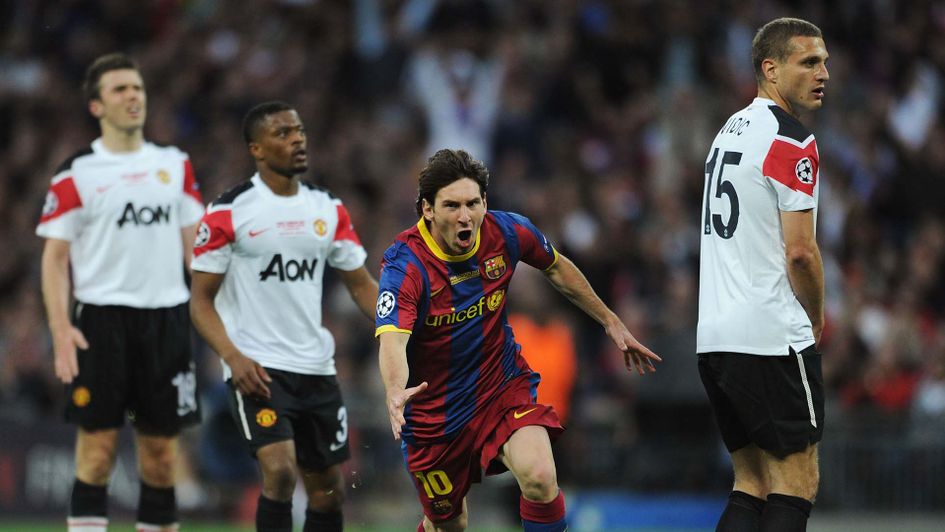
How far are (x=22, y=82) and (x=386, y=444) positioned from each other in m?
6.87

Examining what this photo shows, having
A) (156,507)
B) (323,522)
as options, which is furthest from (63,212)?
(323,522)

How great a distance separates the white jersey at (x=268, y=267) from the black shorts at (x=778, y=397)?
8.44 ft

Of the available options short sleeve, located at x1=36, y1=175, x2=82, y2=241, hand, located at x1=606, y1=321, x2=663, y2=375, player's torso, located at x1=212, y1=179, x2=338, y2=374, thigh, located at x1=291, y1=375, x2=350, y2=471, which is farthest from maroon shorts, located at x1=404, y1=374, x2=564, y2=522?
short sleeve, located at x1=36, y1=175, x2=82, y2=241

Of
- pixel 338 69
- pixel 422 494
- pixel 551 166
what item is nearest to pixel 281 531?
pixel 422 494

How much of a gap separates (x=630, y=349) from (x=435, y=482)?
4.10 ft

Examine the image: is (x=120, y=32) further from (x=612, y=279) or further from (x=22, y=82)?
(x=612, y=279)

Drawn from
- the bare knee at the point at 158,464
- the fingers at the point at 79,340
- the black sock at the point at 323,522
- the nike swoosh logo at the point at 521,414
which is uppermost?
the fingers at the point at 79,340

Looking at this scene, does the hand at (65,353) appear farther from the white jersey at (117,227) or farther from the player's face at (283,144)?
the player's face at (283,144)

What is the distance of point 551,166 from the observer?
55.9ft

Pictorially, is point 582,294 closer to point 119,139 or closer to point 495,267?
point 495,267

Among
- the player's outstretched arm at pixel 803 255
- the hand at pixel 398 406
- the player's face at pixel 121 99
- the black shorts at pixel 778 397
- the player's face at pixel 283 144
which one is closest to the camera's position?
the hand at pixel 398 406

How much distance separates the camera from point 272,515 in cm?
860

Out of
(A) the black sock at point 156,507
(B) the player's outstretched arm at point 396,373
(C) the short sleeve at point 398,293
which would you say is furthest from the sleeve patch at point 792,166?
(A) the black sock at point 156,507

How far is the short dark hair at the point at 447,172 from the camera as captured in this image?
776 centimetres
